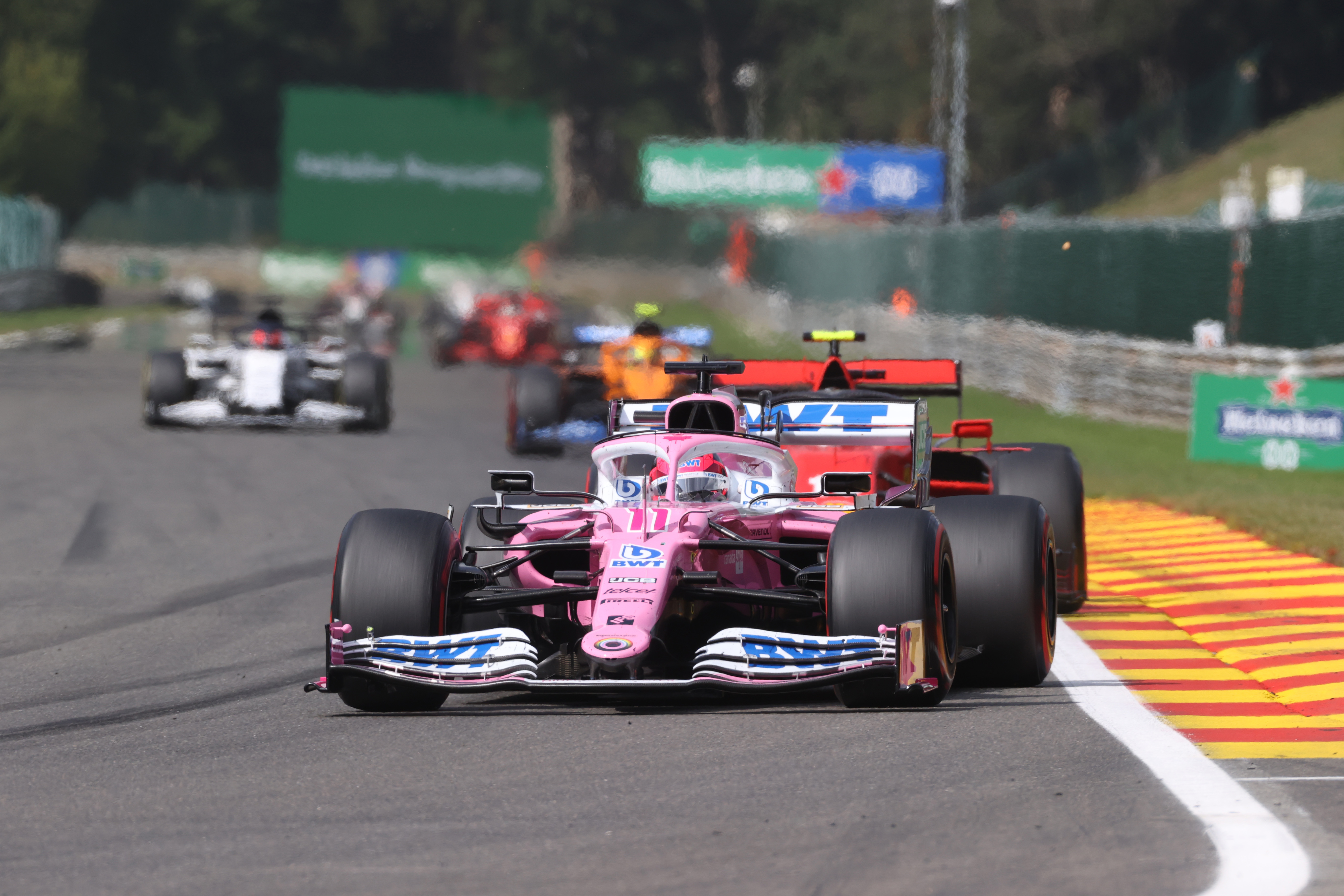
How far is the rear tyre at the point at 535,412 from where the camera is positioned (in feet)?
67.6

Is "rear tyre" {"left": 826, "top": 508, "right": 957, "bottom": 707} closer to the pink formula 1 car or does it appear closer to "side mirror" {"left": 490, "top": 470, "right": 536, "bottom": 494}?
the pink formula 1 car

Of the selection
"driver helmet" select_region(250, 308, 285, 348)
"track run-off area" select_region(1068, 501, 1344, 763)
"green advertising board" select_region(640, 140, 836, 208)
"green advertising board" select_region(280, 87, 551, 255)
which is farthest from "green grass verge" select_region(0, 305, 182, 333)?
"track run-off area" select_region(1068, 501, 1344, 763)

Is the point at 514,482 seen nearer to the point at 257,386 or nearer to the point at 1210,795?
the point at 1210,795

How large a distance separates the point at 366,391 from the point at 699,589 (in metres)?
15.1

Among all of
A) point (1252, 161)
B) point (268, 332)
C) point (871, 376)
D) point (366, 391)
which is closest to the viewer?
point (871, 376)

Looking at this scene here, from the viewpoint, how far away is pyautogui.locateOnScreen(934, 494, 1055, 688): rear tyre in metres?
8.81

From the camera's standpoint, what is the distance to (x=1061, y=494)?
455 inches

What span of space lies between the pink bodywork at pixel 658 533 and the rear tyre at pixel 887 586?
1.84 feet

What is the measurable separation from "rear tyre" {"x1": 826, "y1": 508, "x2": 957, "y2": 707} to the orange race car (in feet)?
37.2

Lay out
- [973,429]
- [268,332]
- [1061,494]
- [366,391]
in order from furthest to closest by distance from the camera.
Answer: [268,332]
[366,391]
[973,429]
[1061,494]

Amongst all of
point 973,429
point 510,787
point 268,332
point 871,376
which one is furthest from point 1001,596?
point 268,332

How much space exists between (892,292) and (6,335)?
17081 millimetres

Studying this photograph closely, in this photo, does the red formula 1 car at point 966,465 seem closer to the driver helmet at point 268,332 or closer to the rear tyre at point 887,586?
the rear tyre at point 887,586

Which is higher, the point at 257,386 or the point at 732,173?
the point at 732,173
